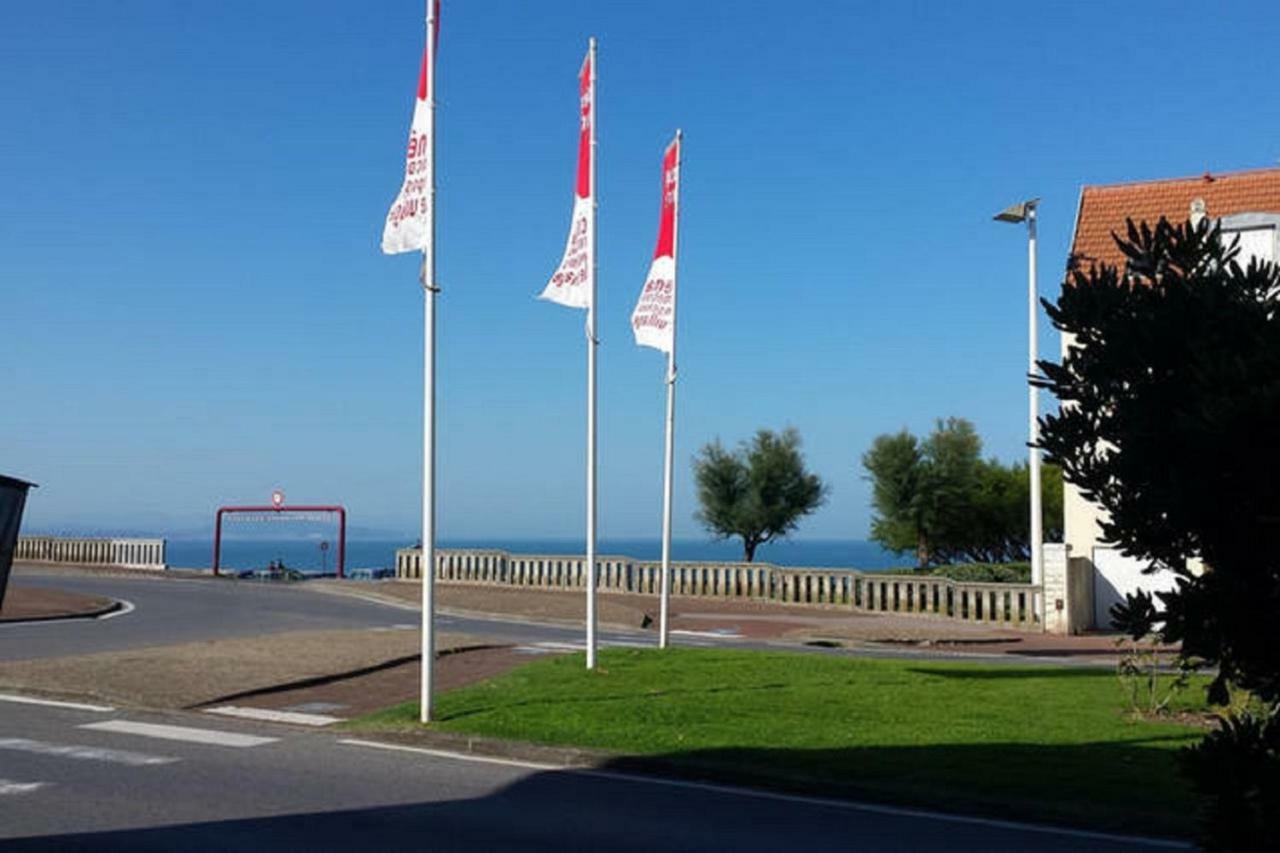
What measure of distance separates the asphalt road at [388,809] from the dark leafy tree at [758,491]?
112ft

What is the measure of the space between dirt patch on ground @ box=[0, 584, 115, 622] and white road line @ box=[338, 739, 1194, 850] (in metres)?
15.3

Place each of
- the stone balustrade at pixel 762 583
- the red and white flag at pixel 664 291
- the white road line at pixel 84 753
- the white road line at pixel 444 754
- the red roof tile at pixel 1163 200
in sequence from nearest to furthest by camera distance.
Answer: the white road line at pixel 84 753 < the white road line at pixel 444 754 < the red and white flag at pixel 664 291 < the stone balustrade at pixel 762 583 < the red roof tile at pixel 1163 200

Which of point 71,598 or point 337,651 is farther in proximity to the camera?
point 71,598

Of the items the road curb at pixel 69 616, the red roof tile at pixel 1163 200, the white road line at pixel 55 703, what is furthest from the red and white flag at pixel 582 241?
the red roof tile at pixel 1163 200

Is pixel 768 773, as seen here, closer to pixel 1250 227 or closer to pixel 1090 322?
pixel 1090 322

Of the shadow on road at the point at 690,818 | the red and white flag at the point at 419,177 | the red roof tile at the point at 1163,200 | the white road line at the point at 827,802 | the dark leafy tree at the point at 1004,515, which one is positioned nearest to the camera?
the shadow on road at the point at 690,818

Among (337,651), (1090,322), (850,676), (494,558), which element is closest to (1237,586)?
(1090,322)

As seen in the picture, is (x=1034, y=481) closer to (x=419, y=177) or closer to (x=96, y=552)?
(x=419, y=177)

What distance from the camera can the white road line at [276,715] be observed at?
13.4m

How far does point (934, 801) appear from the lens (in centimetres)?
962

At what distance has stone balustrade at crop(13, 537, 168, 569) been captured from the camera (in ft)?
145

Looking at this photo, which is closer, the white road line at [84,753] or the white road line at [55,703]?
the white road line at [84,753]

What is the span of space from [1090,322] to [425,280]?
348 inches

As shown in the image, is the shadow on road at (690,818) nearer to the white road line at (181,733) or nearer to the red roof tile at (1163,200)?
the white road line at (181,733)
